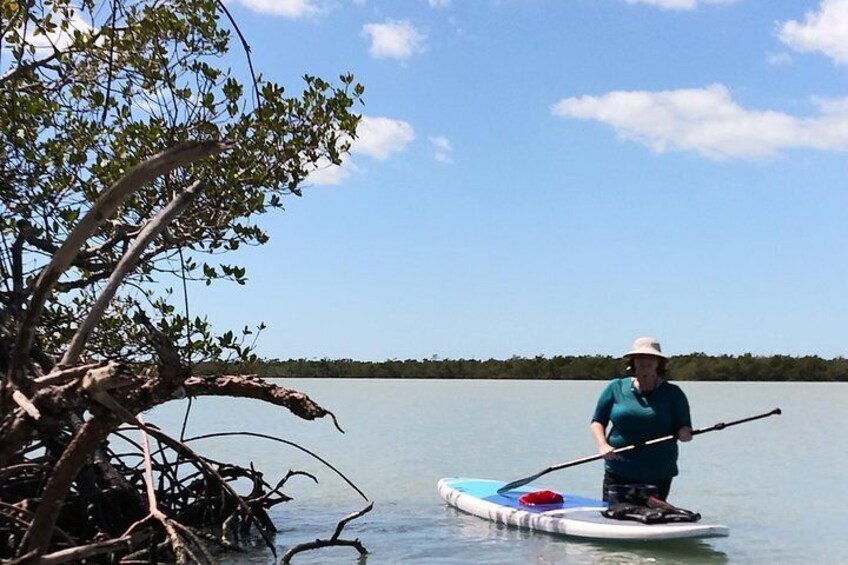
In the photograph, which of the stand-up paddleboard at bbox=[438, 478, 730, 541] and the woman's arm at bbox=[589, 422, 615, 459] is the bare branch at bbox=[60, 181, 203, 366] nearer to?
the woman's arm at bbox=[589, 422, 615, 459]

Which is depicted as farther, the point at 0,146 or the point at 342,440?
the point at 342,440

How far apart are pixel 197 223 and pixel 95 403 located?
387cm

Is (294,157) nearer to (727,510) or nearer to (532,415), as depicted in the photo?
(727,510)

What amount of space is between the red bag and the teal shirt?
1.20m

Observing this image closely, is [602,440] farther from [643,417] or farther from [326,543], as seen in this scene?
[326,543]

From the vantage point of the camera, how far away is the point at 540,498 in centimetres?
775

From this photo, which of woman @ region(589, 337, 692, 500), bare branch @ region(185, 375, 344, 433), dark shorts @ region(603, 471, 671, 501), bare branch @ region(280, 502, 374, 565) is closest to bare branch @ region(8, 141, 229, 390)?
bare branch @ region(185, 375, 344, 433)

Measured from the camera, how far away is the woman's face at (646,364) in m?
6.27

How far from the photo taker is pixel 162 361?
1827 mm

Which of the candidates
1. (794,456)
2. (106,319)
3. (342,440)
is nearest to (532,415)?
(342,440)

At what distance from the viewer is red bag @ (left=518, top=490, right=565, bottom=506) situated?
7.67 m

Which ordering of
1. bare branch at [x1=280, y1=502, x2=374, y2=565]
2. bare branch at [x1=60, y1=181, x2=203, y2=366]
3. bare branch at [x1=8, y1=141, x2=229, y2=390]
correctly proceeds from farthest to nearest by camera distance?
bare branch at [x1=280, y1=502, x2=374, y2=565], bare branch at [x1=60, y1=181, x2=203, y2=366], bare branch at [x1=8, y1=141, x2=229, y2=390]

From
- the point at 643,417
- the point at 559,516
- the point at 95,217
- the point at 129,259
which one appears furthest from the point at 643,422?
the point at 95,217

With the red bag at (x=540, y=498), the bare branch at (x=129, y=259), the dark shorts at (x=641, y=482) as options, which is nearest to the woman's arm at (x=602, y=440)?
the dark shorts at (x=641, y=482)
